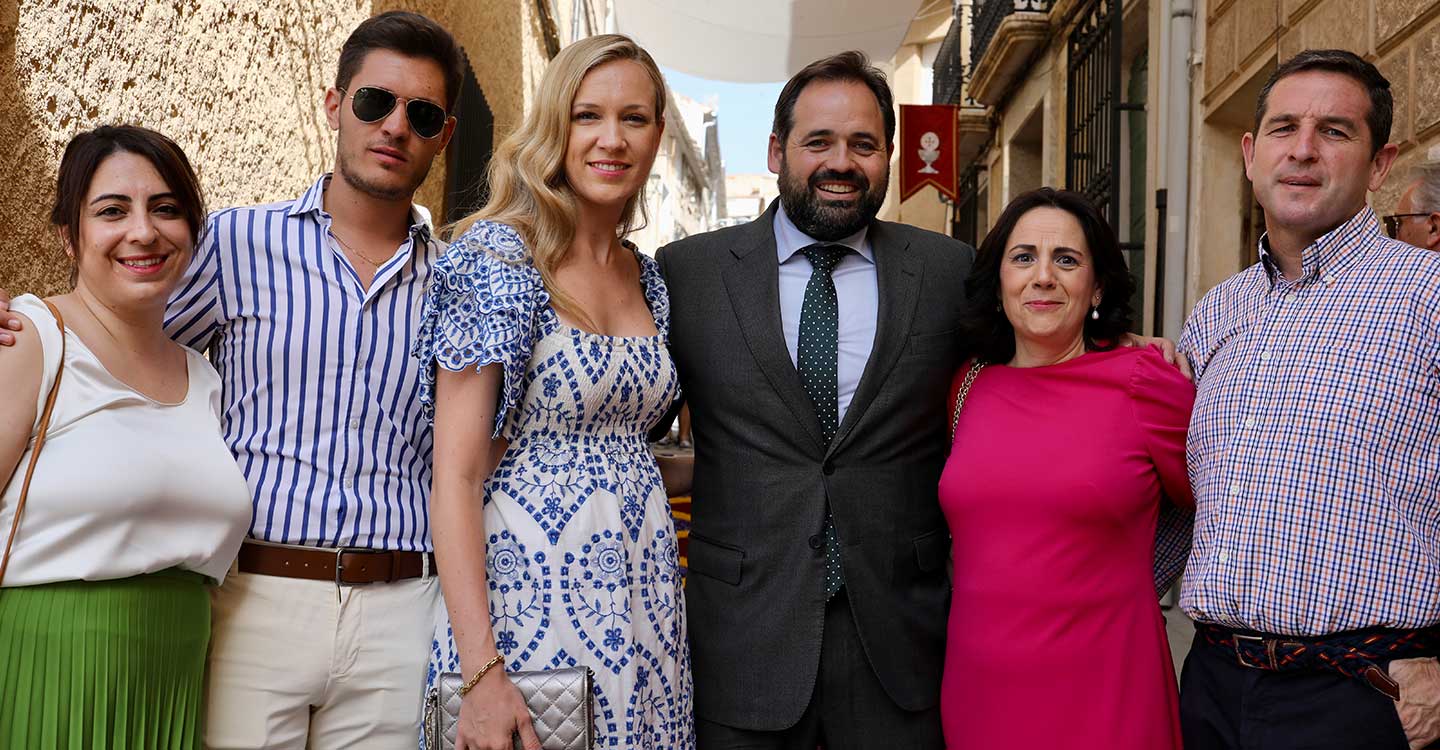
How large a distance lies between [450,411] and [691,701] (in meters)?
0.89

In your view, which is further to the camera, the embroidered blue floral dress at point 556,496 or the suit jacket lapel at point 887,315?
the suit jacket lapel at point 887,315

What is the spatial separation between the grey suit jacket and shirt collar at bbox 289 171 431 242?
2.15 ft

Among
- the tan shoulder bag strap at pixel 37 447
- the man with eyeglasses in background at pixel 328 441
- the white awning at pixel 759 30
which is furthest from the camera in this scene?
the white awning at pixel 759 30

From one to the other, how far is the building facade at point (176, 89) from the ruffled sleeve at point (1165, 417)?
2.78 m

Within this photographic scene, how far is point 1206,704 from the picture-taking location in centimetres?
272

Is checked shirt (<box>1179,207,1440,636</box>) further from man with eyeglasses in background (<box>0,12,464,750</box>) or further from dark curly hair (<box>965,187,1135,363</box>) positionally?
man with eyeglasses in background (<box>0,12,464,750</box>)

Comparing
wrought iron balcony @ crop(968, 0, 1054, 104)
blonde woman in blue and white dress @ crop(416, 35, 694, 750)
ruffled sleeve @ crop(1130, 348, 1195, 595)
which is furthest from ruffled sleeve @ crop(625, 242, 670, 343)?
wrought iron balcony @ crop(968, 0, 1054, 104)

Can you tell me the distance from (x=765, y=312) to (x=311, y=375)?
109 centimetres

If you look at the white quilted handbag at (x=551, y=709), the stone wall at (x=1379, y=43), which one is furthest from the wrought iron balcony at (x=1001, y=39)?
the white quilted handbag at (x=551, y=709)

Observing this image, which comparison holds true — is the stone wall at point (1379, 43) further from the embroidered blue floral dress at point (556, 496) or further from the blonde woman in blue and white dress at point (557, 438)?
the embroidered blue floral dress at point (556, 496)

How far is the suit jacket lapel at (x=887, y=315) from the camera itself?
2.99 metres

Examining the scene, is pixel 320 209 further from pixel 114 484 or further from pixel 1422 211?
pixel 1422 211

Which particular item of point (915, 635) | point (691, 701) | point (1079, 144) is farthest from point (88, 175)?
point (1079, 144)

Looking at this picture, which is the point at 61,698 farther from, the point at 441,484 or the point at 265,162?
the point at 265,162
